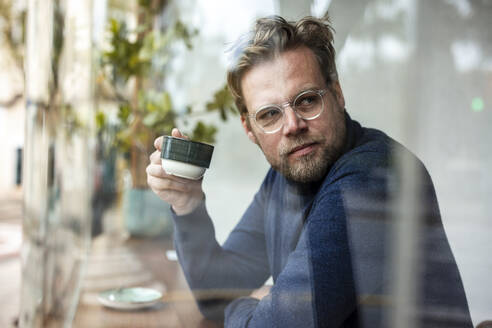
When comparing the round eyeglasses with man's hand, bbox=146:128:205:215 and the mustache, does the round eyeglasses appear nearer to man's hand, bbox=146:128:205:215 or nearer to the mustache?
the mustache

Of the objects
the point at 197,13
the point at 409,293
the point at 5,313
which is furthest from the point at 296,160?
the point at 5,313

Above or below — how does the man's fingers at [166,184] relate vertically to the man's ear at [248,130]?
below

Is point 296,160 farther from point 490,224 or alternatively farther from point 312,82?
point 490,224

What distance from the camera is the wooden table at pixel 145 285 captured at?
2.37ft

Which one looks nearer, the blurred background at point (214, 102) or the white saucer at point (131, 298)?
the blurred background at point (214, 102)

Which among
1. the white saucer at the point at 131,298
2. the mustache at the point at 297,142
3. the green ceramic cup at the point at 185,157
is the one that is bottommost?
the white saucer at the point at 131,298

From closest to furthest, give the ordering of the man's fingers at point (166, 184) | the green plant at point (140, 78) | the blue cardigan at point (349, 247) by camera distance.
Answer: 1. the blue cardigan at point (349, 247)
2. the man's fingers at point (166, 184)
3. the green plant at point (140, 78)

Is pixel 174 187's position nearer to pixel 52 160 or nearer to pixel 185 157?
pixel 185 157

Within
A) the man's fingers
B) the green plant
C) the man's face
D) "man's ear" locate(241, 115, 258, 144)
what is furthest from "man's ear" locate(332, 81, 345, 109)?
the green plant

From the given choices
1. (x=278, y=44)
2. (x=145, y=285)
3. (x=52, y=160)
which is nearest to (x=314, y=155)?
(x=278, y=44)

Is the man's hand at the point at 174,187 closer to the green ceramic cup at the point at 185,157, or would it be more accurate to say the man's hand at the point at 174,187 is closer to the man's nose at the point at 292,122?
the green ceramic cup at the point at 185,157

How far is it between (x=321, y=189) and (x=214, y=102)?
35 centimetres

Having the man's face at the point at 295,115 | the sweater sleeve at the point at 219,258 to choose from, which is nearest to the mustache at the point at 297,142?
the man's face at the point at 295,115

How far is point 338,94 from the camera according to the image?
49 cm
